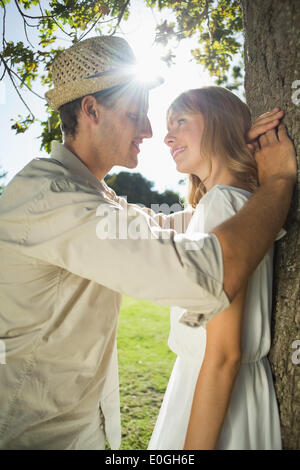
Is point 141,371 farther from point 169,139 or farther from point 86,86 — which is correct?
point 86,86

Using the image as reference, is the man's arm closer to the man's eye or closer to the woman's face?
the woman's face

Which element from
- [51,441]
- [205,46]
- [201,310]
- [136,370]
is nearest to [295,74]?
[201,310]

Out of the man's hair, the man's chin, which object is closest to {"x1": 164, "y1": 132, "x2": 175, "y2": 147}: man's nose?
the man's chin

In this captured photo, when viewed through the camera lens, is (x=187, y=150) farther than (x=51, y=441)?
Yes

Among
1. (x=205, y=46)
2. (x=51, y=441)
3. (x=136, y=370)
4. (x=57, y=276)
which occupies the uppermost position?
(x=205, y=46)

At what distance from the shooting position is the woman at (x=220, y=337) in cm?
139

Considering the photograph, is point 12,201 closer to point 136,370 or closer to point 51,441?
point 51,441

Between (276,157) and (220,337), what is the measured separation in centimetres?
94

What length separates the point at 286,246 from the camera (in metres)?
1.58

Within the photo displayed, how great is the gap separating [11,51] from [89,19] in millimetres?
946

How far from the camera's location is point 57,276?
1.68 metres

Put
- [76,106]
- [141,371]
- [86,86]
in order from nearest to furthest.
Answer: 1. [86,86]
2. [76,106]
3. [141,371]

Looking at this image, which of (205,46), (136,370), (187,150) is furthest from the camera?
(136,370)

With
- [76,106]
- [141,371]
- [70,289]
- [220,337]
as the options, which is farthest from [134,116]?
[141,371]
